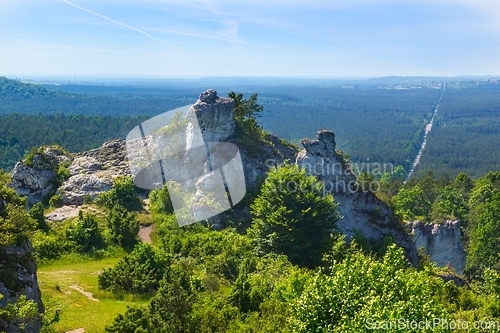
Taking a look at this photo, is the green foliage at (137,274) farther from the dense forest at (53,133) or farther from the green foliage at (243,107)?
the dense forest at (53,133)

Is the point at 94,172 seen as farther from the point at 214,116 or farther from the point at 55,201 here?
the point at 214,116

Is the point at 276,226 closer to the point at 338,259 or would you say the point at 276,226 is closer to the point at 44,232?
the point at 338,259

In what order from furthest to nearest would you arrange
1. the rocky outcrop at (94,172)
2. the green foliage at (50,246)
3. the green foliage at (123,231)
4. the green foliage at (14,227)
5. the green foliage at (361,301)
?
the rocky outcrop at (94,172) → the green foliage at (123,231) → the green foliage at (50,246) → the green foliage at (14,227) → the green foliage at (361,301)

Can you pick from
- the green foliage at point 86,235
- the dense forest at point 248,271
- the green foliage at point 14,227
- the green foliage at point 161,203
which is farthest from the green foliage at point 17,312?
the green foliage at point 161,203

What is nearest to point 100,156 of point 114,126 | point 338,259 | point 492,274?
point 338,259

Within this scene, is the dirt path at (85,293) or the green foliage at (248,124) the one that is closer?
the dirt path at (85,293)

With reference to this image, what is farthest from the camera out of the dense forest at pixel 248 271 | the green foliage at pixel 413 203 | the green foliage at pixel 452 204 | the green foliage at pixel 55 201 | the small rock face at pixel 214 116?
the green foliage at pixel 452 204

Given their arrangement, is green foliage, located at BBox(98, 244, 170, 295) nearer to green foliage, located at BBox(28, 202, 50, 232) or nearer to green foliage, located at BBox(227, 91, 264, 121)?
green foliage, located at BBox(28, 202, 50, 232)
